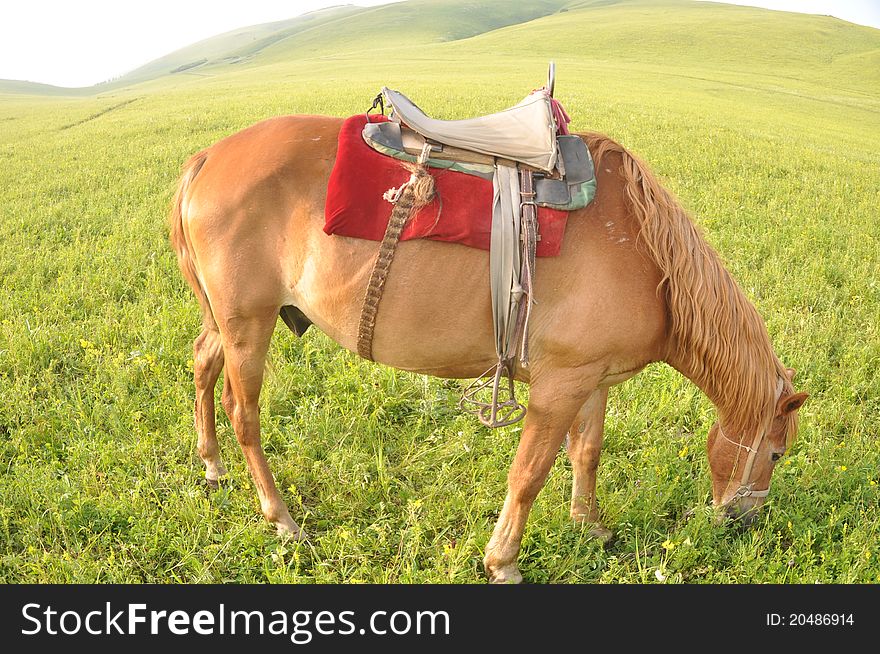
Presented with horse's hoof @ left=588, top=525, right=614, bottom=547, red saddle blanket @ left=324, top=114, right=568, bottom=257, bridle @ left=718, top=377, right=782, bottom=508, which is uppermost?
red saddle blanket @ left=324, top=114, right=568, bottom=257

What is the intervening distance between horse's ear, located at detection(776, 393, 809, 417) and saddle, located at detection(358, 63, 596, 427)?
1.24 m

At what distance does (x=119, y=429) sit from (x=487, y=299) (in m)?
2.70

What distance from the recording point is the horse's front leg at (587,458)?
3.46 m

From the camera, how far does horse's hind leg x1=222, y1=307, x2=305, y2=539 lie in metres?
3.28

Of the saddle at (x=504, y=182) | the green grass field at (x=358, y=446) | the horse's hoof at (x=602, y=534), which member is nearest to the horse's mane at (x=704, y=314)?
the saddle at (x=504, y=182)

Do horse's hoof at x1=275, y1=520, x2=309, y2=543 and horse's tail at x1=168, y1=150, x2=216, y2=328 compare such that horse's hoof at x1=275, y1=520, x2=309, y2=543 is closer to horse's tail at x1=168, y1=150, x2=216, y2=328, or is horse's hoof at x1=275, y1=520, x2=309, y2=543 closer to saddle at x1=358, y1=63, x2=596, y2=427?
saddle at x1=358, y1=63, x2=596, y2=427

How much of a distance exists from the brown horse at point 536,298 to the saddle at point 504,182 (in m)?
0.08

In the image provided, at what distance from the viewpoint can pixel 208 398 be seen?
382 centimetres

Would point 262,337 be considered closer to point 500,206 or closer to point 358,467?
point 358,467

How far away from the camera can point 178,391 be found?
4.29 metres

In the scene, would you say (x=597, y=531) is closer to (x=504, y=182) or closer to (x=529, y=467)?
(x=529, y=467)

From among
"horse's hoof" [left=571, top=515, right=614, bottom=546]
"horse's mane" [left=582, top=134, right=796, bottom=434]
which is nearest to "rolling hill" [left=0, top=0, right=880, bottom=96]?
"horse's mane" [left=582, top=134, right=796, bottom=434]

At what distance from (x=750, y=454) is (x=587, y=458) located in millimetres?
850

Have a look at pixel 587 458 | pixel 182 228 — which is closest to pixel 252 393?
pixel 182 228
